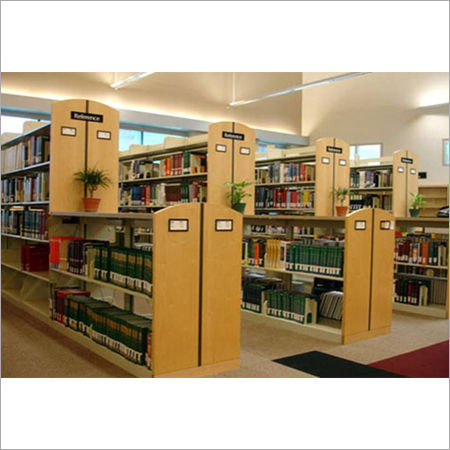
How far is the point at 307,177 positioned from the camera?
8195mm

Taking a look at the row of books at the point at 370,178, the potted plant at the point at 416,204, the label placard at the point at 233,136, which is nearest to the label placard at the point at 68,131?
the label placard at the point at 233,136

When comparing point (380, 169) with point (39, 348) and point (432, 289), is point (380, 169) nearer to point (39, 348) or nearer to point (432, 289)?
point (432, 289)

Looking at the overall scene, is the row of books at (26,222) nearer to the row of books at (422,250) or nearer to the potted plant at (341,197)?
the potted plant at (341,197)

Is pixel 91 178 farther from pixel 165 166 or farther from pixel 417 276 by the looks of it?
pixel 417 276

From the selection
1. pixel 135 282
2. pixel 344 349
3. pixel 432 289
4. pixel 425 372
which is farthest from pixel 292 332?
pixel 432 289

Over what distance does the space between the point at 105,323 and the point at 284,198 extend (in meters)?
4.78

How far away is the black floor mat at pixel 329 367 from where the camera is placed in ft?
12.6

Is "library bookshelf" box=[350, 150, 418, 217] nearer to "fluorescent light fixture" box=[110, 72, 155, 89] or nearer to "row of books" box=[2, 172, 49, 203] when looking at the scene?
"fluorescent light fixture" box=[110, 72, 155, 89]

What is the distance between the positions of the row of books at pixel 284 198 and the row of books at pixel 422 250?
1679 mm

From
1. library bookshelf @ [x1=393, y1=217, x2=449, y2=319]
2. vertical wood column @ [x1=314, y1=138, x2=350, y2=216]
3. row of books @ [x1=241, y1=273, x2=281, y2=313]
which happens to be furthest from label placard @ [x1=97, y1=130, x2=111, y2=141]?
library bookshelf @ [x1=393, y1=217, x2=449, y2=319]

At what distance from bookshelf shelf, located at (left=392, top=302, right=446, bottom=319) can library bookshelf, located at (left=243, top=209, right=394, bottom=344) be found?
4.40 ft

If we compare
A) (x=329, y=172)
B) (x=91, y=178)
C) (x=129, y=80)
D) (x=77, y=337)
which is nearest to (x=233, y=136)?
(x=329, y=172)

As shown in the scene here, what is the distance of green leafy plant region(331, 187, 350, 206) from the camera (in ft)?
27.1

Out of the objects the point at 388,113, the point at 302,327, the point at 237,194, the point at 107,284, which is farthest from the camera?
the point at 388,113
